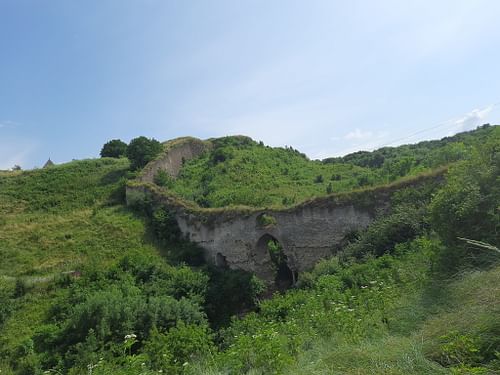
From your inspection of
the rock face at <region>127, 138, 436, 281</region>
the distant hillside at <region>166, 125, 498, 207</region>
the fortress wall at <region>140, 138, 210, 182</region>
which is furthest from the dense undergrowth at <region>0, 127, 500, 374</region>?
the distant hillside at <region>166, 125, 498, 207</region>

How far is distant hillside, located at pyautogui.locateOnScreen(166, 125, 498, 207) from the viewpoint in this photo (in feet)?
76.7

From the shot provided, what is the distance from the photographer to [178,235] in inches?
811

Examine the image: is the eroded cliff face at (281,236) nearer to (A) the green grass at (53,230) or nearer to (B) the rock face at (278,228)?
(B) the rock face at (278,228)

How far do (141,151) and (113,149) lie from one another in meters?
11.3

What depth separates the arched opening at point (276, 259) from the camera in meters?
17.7

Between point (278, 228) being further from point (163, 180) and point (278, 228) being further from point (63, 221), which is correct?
point (163, 180)

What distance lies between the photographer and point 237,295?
15.7 m

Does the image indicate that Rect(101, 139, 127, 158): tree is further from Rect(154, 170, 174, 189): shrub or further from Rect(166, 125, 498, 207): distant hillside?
Rect(154, 170, 174, 189): shrub

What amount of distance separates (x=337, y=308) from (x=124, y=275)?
1130 centimetres

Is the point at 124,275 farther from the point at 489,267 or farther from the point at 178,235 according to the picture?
the point at 489,267

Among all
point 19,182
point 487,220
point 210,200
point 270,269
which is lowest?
point 270,269

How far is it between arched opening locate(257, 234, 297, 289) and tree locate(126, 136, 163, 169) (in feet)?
46.7

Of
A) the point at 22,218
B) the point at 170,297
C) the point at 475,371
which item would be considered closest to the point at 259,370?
the point at 475,371

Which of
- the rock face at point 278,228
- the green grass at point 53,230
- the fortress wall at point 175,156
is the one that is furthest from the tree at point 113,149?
the rock face at point 278,228
